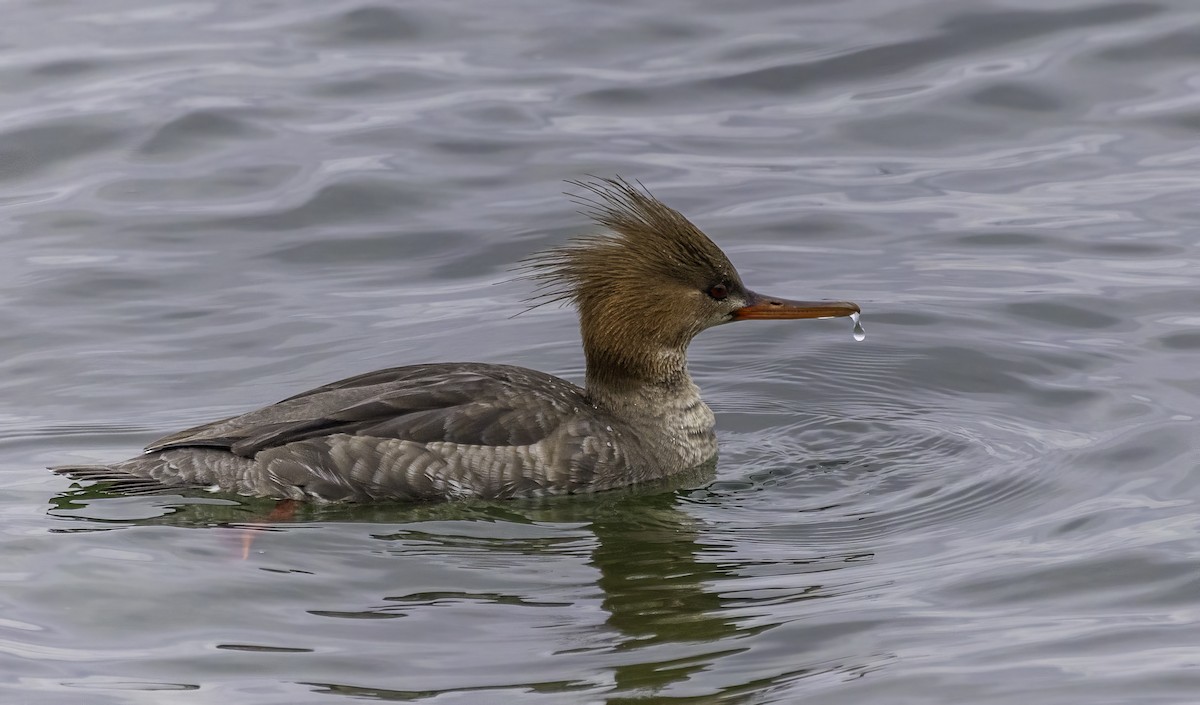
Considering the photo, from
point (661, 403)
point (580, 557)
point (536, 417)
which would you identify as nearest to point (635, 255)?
point (661, 403)

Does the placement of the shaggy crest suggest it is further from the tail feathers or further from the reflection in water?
the tail feathers

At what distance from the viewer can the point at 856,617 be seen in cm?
635

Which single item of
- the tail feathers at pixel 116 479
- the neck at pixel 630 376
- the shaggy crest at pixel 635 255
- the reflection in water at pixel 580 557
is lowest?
the reflection in water at pixel 580 557

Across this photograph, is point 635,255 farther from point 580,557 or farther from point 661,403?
point 580,557

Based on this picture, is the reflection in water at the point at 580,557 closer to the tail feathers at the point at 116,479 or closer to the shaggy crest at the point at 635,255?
the tail feathers at the point at 116,479

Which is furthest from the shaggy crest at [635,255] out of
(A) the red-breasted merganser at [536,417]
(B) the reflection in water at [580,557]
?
(B) the reflection in water at [580,557]

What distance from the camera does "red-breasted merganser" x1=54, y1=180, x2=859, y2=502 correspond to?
25.9ft

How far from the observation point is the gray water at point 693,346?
622 centimetres

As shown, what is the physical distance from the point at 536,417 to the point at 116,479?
2.01 metres

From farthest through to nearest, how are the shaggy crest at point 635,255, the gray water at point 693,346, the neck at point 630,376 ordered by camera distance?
1. the neck at point 630,376
2. the shaggy crest at point 635,255
3. the gray water at point 693,346

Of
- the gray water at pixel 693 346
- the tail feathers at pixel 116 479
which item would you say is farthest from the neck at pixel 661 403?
the tail feathers at pixel 116 479

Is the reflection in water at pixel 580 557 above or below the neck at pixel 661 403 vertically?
below

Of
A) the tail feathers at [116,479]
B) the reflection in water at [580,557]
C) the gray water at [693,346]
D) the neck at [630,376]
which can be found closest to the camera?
the reflection in water at [580,557]

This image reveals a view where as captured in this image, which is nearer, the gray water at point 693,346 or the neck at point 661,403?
the gray water at point 693,346
